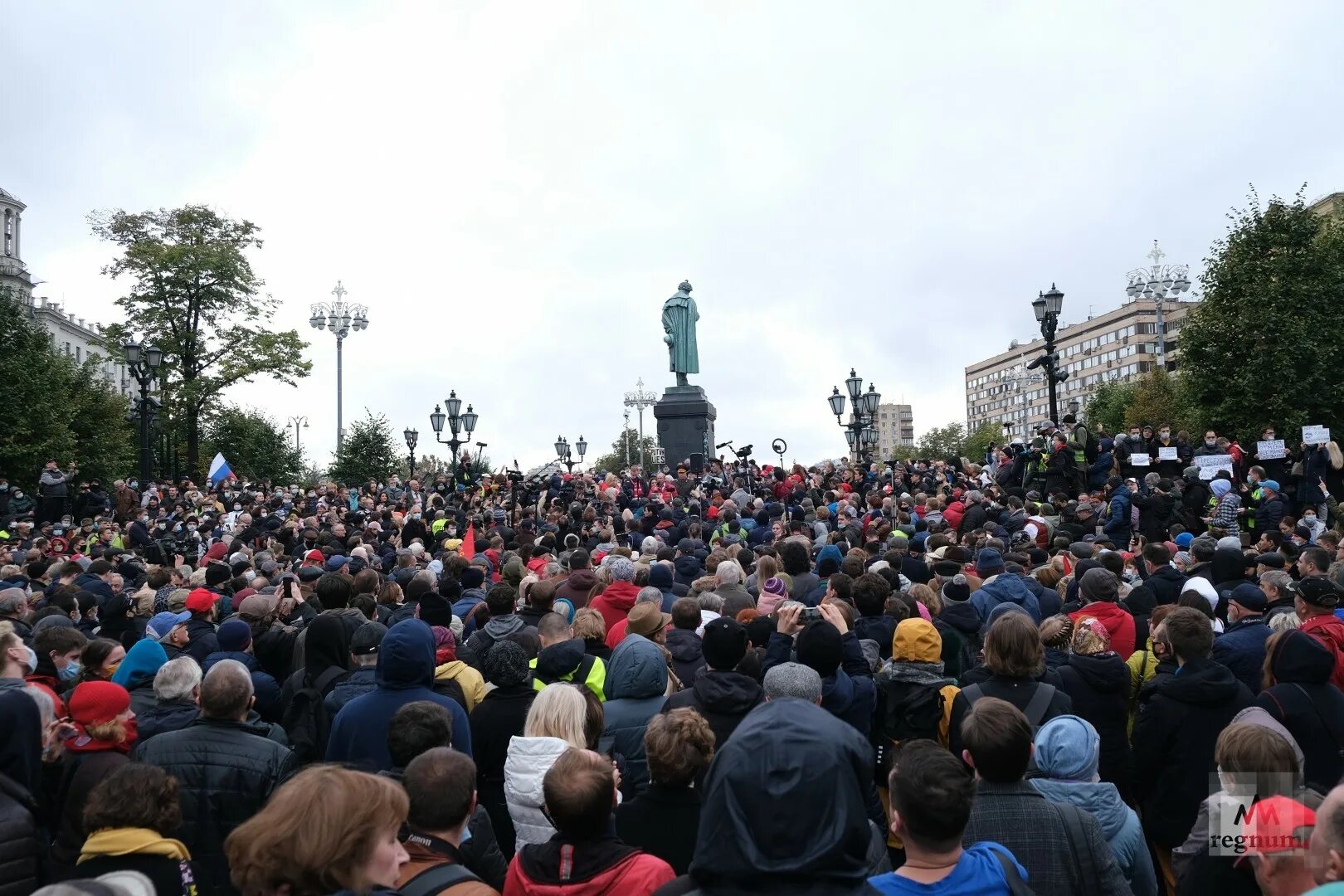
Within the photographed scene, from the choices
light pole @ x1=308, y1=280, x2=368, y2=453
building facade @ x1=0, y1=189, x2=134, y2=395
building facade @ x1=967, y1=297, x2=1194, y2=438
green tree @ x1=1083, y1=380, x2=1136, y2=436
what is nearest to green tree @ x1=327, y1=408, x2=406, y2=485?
light pole @ x1=308, y1=280, x2=368, y2=453

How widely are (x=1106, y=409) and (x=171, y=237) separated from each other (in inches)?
2662

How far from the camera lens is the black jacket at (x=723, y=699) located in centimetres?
482

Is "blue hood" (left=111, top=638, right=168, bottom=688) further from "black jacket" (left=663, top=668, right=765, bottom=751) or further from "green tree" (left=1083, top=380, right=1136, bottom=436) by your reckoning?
"green tree" (left=1083, top=380, right=1136, bottom=436)

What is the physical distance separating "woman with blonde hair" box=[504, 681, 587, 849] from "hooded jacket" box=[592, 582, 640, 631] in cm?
372

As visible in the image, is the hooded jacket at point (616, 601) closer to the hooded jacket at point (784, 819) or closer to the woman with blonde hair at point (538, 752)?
the woman with blonde hair at point (538, 752)

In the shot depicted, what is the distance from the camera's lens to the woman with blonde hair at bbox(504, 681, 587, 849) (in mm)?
4184

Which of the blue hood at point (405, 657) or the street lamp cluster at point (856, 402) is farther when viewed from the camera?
the street lamp cluster at point (856, 402)

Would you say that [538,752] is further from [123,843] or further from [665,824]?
[123,843]

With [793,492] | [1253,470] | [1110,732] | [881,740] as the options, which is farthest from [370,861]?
[793,492]

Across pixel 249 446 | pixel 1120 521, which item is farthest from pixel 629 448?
pixel 1120 521

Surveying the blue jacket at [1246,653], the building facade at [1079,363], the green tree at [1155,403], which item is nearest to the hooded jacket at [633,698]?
the blue jacket at [1246,653]

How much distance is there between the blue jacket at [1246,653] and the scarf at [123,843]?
575cm

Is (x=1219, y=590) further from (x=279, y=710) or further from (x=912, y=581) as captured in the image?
(x=279, y=710)

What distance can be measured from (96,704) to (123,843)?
134 cm
